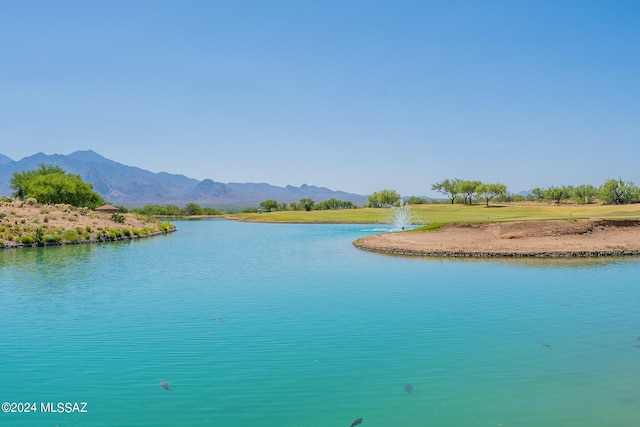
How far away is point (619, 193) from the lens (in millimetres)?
107938

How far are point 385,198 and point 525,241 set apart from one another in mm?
107193

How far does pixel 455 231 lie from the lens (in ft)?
152

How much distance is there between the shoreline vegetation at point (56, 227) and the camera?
167 feet

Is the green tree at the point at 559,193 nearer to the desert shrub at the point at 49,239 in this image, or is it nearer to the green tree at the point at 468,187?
the green tree at the point at 468,187

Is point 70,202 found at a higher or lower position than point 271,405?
higher

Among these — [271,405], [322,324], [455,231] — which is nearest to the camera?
[271,405]

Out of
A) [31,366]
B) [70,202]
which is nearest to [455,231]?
[31,366]

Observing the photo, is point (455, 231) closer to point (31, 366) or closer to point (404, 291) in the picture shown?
point (404, 291)

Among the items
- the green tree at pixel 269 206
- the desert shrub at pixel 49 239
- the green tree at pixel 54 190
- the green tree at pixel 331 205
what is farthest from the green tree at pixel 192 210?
the desert shrub at pixel 49 239

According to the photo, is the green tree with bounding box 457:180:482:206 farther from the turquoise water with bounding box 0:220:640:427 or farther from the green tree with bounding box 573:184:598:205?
the turquoise water with bounding box 0:220:640:427

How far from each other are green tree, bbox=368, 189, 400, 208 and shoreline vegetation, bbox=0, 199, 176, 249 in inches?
3331

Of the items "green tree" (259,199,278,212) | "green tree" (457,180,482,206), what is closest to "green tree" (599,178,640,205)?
"green tree" (457,180,482,206)

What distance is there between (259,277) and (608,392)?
793 inches

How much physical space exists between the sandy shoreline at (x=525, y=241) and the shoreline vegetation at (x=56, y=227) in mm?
34311
